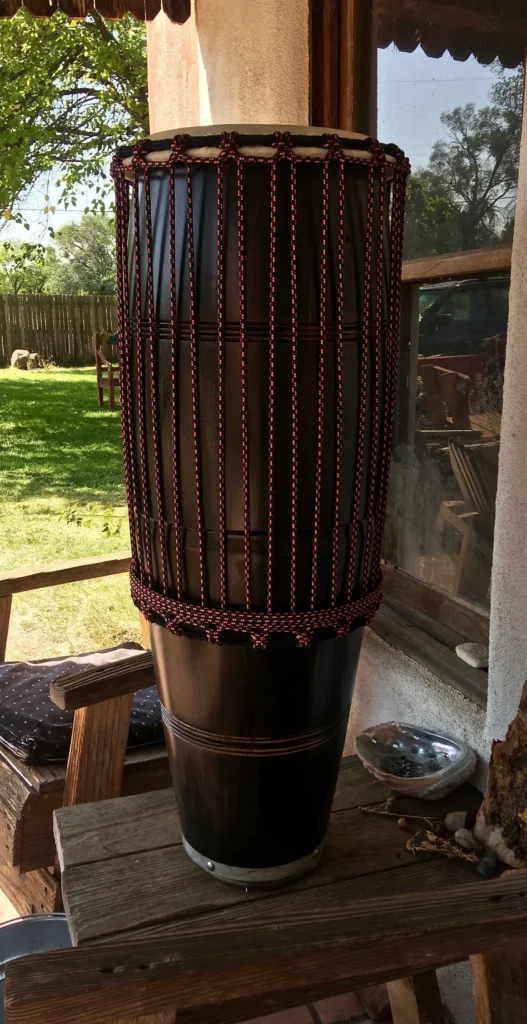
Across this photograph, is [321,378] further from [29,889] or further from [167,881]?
[29,889]

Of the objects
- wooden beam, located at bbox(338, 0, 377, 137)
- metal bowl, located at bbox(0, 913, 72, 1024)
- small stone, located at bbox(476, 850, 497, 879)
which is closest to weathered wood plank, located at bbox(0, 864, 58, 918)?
metal bowl, located at bbox(0, 913, 72, 1024)

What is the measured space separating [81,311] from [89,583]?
7633 mm

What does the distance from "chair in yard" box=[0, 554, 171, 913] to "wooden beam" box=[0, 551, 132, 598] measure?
0.27 metres

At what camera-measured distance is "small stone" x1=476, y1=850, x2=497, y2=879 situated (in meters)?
1.25

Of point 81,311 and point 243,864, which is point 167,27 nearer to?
point 243,864

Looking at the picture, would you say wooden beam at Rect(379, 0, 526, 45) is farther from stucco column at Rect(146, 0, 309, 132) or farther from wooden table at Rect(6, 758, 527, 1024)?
wooden table at Rect(6, 758, 527, 1024)

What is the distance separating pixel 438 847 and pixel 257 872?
29 centimetres

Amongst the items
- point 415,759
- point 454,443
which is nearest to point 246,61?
point 454,443

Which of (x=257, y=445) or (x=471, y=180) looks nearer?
(x=257, y=445)

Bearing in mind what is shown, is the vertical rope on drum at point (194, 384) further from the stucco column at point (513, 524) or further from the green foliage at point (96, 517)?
the green foliage at point (96, 517)

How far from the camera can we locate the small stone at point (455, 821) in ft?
4.49

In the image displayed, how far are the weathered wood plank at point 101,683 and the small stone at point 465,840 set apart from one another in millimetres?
665

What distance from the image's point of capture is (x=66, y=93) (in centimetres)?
788

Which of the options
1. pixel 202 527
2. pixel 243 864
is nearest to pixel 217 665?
pixel 202 527
